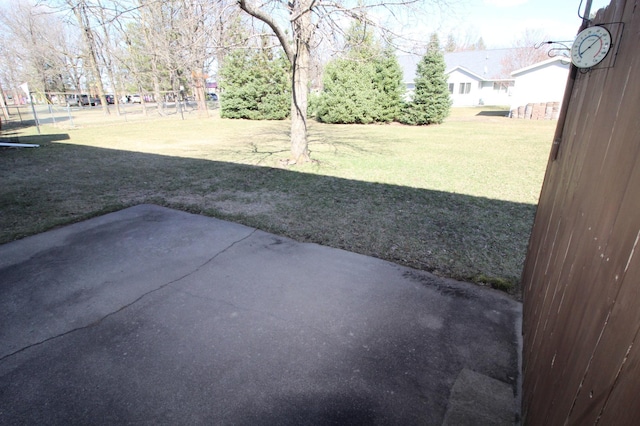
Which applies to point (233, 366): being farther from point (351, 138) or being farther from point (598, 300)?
point (351, 138)

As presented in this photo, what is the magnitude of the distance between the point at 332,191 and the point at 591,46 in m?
4.99

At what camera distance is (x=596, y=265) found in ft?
3.83

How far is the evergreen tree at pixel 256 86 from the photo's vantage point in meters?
21.5

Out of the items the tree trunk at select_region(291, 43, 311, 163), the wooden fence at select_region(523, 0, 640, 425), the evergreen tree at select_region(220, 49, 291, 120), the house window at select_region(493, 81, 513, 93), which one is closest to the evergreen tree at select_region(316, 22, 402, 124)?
the evergreen tree at select_region(220, 49, 291, 120)

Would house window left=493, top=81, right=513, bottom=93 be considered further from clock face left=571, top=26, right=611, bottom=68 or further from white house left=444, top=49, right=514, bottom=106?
clock face left=571, top=26, right=611, bottom=68

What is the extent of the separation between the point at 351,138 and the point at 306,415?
1299 cm

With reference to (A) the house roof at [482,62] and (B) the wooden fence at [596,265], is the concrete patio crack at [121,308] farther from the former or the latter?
(A) the house roof at [482,62]

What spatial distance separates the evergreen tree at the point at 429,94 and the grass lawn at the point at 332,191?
7297 mm

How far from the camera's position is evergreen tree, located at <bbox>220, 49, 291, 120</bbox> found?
21.5 m

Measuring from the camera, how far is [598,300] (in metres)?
1.07

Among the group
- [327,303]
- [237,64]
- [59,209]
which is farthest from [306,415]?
[237,64]

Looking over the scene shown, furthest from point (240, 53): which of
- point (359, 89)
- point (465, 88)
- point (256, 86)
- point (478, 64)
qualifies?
point (478, 64)

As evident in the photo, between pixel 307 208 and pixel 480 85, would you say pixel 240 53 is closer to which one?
pixel 307 208

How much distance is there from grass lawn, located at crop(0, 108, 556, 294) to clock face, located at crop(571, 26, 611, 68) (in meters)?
2.18
